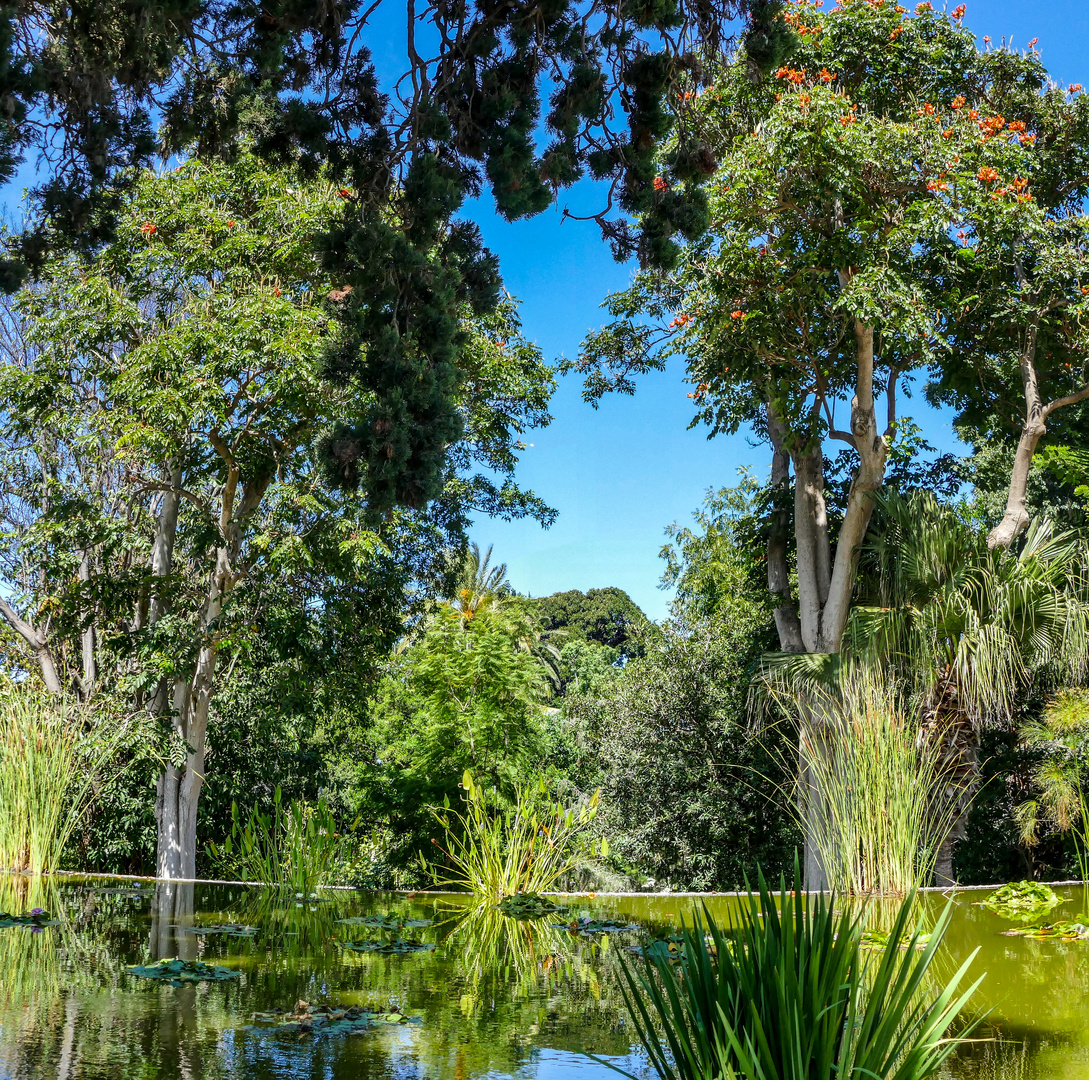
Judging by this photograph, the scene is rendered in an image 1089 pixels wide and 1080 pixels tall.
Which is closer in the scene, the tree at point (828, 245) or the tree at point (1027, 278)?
the tree at point (828, 245)

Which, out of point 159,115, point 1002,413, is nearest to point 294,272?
point 159,115

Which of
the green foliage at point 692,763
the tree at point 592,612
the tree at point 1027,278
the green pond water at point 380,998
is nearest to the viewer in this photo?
the green pond water at point 380,998

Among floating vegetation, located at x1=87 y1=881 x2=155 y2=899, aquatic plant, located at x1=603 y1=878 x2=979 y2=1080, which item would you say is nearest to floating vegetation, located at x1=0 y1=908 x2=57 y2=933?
floating vegetation, located at x1=87 y1=881 x2=155 y2=899

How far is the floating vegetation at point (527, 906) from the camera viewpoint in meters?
5.44

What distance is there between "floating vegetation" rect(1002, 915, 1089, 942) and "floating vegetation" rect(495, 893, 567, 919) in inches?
94.4

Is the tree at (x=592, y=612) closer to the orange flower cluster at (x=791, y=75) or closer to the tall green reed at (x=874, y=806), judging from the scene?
the orange flower cluster at (x=791, y=75)

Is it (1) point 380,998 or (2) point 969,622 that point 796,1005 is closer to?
(1) point 380,998

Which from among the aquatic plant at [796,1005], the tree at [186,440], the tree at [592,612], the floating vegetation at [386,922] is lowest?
the floating vegetation at [386,922]

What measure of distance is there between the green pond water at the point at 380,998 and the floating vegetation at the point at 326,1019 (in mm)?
38

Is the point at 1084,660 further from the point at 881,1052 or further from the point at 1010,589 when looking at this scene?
the point at 881,1052

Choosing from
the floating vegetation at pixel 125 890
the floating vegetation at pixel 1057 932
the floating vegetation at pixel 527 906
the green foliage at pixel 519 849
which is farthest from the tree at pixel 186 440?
the floating vegetation at pixel 1057 932

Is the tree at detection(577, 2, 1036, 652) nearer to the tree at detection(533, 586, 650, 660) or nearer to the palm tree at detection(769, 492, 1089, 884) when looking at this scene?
the palm tree at detection(769, 492, 1089, 884)

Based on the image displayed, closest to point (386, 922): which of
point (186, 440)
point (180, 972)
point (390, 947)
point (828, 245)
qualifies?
point (390, 947)

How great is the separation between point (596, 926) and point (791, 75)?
766 centimetres
